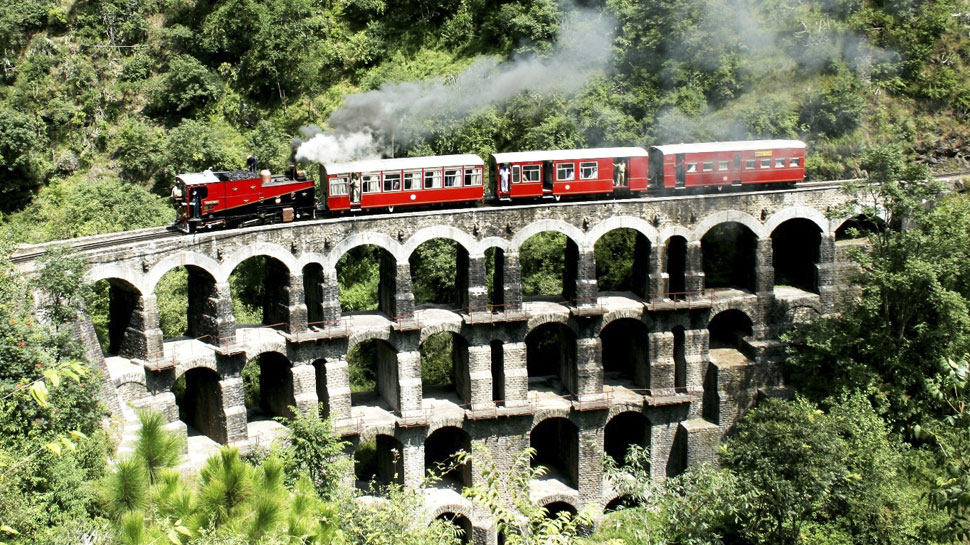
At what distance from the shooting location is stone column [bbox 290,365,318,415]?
42500 millimetres

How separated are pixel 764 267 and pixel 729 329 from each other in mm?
4095

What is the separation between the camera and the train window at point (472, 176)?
148ft

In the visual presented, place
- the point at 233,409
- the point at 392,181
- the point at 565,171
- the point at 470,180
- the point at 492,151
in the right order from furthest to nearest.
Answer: the point at 492,151, the point at 565,171, the point at 470,180, the point at 392,181, the point at 233,409

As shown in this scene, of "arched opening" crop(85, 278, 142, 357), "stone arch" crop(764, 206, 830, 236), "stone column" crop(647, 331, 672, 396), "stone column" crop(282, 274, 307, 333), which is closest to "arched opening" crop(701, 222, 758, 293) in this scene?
"stone arch" crop(764, 206, 830, 236)

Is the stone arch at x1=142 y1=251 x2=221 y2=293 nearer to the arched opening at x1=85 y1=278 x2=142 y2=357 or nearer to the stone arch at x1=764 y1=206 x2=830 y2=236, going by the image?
the arched opening at x1=85 y1=278 x2=142 y2=357

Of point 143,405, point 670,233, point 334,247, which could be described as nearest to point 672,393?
point 670,233

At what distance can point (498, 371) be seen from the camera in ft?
152

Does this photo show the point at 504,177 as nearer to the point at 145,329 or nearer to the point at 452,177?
the point at 452,177

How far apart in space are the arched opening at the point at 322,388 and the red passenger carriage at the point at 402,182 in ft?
22.2

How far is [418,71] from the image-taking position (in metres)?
64.0

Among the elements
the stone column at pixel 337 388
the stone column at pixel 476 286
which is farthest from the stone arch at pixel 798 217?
the stone column at pixel 337 388

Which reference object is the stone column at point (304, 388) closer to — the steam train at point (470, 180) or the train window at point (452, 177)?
the steam train at point (470, 180)

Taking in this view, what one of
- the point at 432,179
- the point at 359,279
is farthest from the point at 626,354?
the point at 359,279

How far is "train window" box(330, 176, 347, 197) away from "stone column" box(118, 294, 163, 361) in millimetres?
8685
